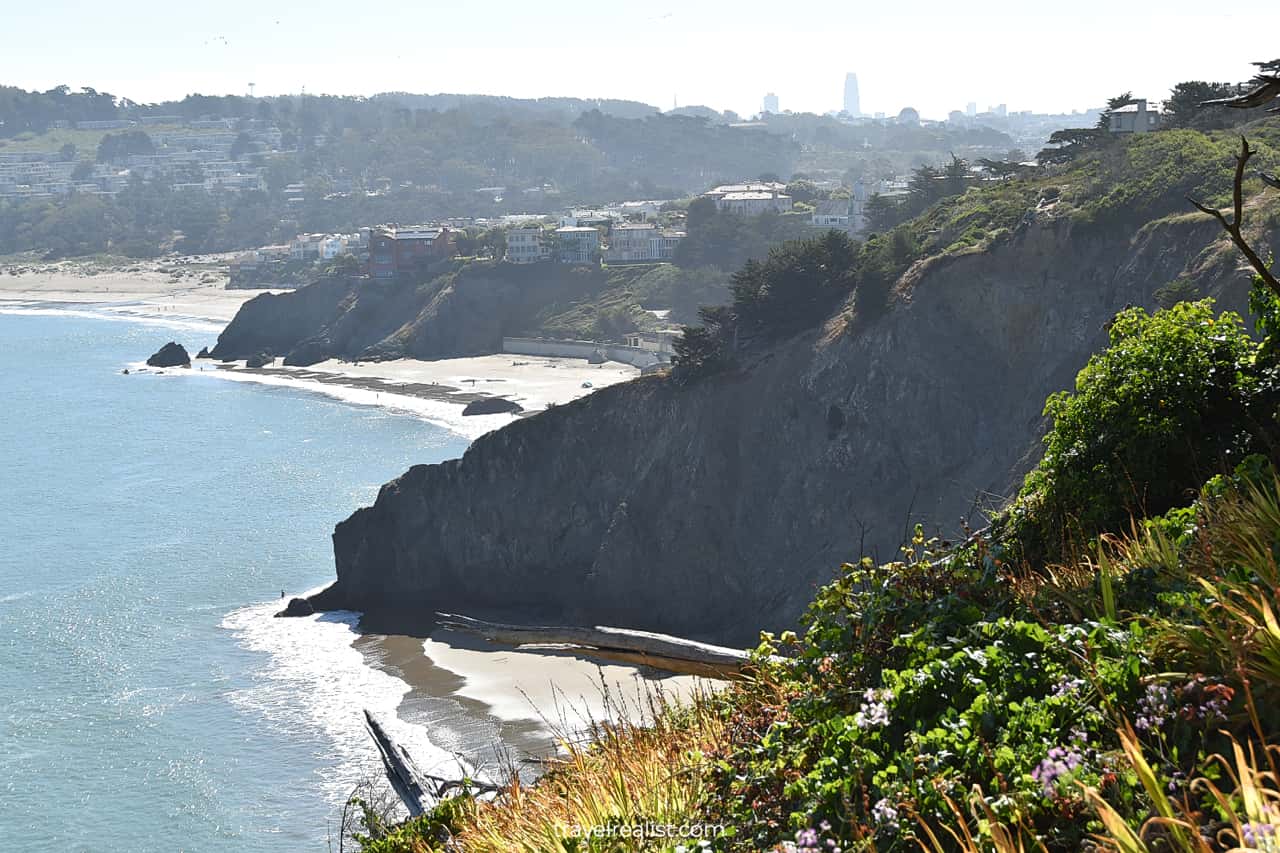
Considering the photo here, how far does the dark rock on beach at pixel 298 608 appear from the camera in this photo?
3716cm

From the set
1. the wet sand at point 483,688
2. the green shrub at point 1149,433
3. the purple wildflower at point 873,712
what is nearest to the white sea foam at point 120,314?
the wet sand at point 483,688

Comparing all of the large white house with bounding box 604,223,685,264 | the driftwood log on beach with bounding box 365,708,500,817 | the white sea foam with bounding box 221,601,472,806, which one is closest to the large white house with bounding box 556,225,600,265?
the large white house with bounding box 604,223,685,264

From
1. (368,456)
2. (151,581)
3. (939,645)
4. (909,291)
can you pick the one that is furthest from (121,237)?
(939,645)

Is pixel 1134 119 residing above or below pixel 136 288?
above

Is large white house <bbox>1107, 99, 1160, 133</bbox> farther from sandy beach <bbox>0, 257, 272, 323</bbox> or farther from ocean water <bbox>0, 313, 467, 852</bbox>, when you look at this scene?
sandy beach <bbox>0, 257, 272, 323</bbox>

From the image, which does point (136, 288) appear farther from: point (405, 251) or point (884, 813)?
point (884, 813)

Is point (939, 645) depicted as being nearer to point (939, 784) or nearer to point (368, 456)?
point (939, 784)

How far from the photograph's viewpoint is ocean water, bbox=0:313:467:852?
24141mm

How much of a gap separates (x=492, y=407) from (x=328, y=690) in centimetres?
4054

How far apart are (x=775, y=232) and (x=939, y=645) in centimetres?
10026

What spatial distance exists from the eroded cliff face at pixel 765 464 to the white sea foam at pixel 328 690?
2675 millimetres

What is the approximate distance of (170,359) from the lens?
92.1 metres

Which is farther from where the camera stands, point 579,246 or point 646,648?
point 579,246

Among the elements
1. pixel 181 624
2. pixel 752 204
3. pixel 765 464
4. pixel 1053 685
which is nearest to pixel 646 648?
pixel 1053 685
